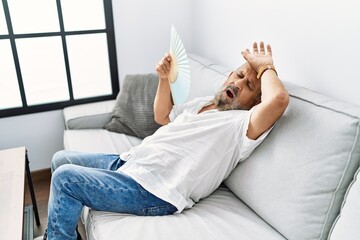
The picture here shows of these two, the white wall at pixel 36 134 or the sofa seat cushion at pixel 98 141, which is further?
the white wall at pixel 36 134

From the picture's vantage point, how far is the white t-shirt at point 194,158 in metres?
1.34

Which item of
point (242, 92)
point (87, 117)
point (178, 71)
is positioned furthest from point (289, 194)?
point (87, 117)

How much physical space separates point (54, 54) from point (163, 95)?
3.77 ft

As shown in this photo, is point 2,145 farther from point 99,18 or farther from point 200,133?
point 200,133

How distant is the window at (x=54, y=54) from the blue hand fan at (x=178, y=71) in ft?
3.48

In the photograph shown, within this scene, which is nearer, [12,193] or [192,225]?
[192,225]

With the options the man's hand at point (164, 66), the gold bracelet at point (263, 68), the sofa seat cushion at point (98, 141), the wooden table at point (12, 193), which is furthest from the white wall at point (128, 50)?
the gold bracelet at point (263, 68)

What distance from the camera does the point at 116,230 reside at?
1237mm

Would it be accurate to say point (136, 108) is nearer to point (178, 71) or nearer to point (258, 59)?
point (178, 71)

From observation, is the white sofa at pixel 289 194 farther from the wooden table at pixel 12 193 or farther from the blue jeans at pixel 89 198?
the wooden table at pixel 12 193

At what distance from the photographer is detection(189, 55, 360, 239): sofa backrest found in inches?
41.9

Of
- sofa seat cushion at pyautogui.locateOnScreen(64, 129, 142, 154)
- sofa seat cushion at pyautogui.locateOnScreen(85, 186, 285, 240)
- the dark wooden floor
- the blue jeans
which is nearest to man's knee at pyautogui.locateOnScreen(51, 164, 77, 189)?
the blue jeans

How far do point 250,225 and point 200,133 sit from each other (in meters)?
0.43

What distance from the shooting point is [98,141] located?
2.07 meters
